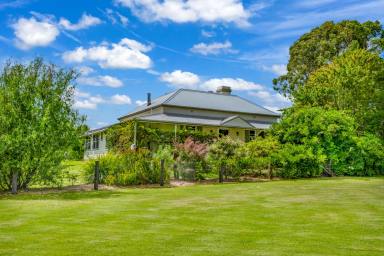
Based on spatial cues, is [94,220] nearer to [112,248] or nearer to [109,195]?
[112,248]

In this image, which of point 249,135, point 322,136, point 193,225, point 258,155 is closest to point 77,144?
point 193,225

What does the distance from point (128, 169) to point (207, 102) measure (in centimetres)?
2757

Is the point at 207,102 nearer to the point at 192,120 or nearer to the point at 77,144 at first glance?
the point at 192,120

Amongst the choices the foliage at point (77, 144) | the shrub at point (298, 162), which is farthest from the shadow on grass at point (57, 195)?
the shrub at point (298, 162)

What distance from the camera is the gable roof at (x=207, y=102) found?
45272 mm

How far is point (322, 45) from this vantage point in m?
52.7

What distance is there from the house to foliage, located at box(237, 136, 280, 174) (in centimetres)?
1365

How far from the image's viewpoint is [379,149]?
29469mm

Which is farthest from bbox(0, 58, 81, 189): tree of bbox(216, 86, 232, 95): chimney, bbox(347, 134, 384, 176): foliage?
bbox(216, 86, 232, 95): chimney

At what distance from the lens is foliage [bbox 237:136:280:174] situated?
24.5 meters

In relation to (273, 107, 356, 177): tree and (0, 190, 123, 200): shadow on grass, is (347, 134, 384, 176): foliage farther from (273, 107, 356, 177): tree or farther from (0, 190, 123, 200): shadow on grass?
(0, 190, 123, 200): shadow on grass

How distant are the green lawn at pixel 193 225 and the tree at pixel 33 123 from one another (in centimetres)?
255

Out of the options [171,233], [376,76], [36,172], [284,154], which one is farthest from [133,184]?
[376,76]

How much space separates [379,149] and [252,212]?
21021 millimetres
